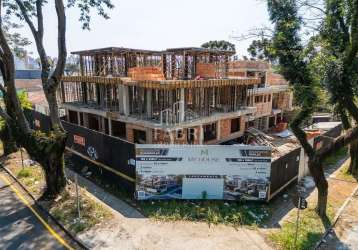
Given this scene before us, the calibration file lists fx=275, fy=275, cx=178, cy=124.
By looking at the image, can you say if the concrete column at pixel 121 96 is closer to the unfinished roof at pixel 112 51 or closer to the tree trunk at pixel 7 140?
the unfinished roof at pixel 112 51

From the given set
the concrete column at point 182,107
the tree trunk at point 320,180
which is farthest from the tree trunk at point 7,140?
the tree trunk at point 320,180

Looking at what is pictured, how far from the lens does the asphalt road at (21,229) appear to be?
8602 millimetres

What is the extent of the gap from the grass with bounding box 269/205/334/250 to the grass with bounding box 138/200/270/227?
877 mm

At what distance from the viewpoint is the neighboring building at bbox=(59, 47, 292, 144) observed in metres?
17.0

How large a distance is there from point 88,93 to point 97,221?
1570cm

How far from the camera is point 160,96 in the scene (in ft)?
60.2

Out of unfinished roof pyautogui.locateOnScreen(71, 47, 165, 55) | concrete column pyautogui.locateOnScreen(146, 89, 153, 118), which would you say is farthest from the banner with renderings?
unfinished roof pyautogui.locateOnScreen(71, 47, 165, 55)

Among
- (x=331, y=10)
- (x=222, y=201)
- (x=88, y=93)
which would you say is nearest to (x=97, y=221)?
(x=222, y=201)

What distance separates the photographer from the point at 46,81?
1116cm

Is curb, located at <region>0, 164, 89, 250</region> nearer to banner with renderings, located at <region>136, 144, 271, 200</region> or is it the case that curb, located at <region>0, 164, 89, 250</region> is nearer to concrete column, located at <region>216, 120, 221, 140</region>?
banner with renderings, located at <region>136, 144, 271, 200</region>

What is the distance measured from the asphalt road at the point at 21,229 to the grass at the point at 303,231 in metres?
7.00

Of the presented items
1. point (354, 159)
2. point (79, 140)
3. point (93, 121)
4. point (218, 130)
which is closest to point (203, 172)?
point (79, 140)

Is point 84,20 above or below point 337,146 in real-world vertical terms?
above

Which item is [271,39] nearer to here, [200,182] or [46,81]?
[200,182]
